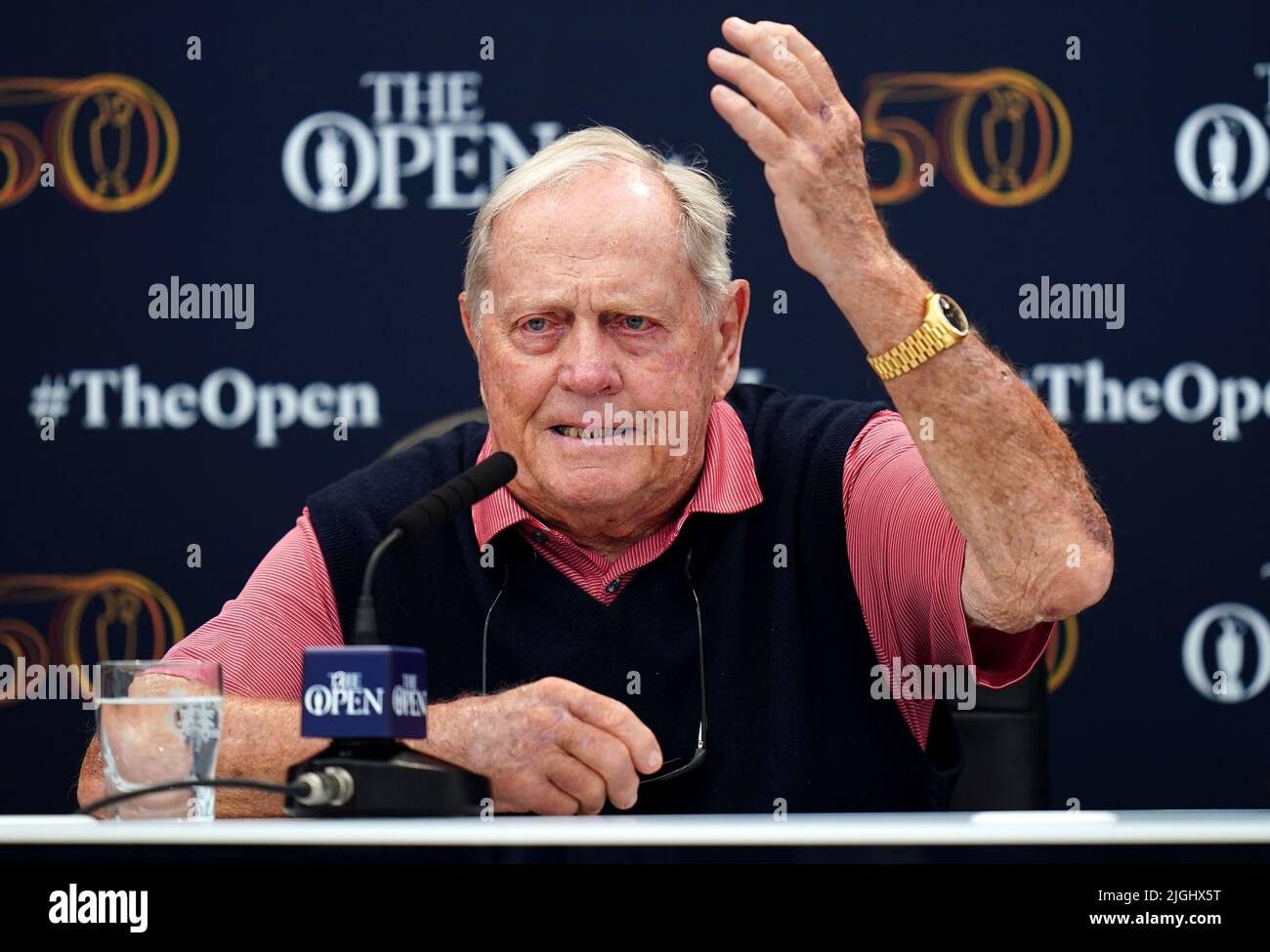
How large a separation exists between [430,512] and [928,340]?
623mm

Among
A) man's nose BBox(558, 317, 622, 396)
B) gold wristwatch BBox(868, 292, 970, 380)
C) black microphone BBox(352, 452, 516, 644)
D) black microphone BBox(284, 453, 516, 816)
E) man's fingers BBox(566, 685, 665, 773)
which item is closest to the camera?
black microphone BBox(284, 453, 516, 816)

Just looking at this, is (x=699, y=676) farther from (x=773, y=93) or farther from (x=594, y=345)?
(x=773, y=93)

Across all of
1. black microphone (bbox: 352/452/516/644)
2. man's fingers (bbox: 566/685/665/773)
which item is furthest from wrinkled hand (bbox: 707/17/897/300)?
man's fingers (bbox: 566/685/665/773)

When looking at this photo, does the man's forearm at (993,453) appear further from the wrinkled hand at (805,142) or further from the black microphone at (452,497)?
the black microphone at (452,497)

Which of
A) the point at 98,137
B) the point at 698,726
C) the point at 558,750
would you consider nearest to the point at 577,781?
the point at 558,750

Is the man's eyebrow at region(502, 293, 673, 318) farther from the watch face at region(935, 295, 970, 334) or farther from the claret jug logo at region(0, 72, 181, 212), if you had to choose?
the claret jug logo at region(0, 72, 181, 212)

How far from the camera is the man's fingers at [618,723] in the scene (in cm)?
155

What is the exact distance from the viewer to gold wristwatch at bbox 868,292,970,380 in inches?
→ 67.6

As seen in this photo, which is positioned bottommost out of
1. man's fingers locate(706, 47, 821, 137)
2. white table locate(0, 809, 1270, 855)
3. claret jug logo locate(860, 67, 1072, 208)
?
white table locate(0, 809, 1270, 855)

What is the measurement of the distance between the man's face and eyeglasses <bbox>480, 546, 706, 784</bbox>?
12 centimetres

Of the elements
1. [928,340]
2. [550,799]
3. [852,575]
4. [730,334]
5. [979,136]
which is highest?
[979,136]

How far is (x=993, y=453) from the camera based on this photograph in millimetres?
1741

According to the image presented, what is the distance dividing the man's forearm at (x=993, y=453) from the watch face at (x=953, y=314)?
0.02 m
